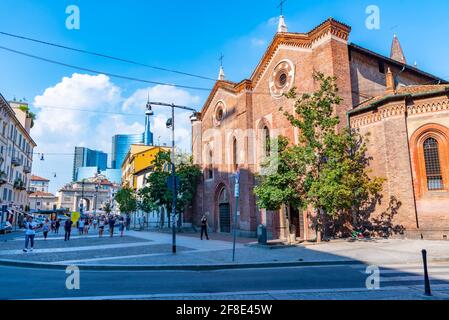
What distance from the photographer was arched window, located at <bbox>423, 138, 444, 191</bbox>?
57.5 feet

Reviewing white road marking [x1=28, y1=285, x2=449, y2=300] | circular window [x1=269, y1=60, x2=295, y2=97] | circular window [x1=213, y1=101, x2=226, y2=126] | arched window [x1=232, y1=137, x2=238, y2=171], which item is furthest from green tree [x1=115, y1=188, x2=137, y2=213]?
white road marking [x1=28, y1=285, x2=449, y2=300]

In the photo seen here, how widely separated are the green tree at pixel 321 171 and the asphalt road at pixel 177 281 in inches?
230

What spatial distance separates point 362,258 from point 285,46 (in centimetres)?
1670

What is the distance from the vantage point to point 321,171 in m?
16.4

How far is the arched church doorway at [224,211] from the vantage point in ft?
92.2

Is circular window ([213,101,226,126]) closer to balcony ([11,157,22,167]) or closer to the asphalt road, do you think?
the asphalt road

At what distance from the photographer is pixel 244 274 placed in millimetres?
9633

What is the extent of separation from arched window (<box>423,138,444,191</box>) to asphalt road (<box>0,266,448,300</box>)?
1022cm

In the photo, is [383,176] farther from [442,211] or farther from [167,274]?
[167,274]

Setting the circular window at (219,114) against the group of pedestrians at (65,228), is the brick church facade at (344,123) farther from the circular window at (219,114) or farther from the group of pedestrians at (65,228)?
the group of pedestrians at (65,228)

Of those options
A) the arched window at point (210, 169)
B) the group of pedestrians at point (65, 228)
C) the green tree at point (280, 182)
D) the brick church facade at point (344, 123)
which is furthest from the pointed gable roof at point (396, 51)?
the group of pedestrians at point (65, 228)

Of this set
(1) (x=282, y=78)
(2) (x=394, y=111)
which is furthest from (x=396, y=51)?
(2) (x=394, y=111)
